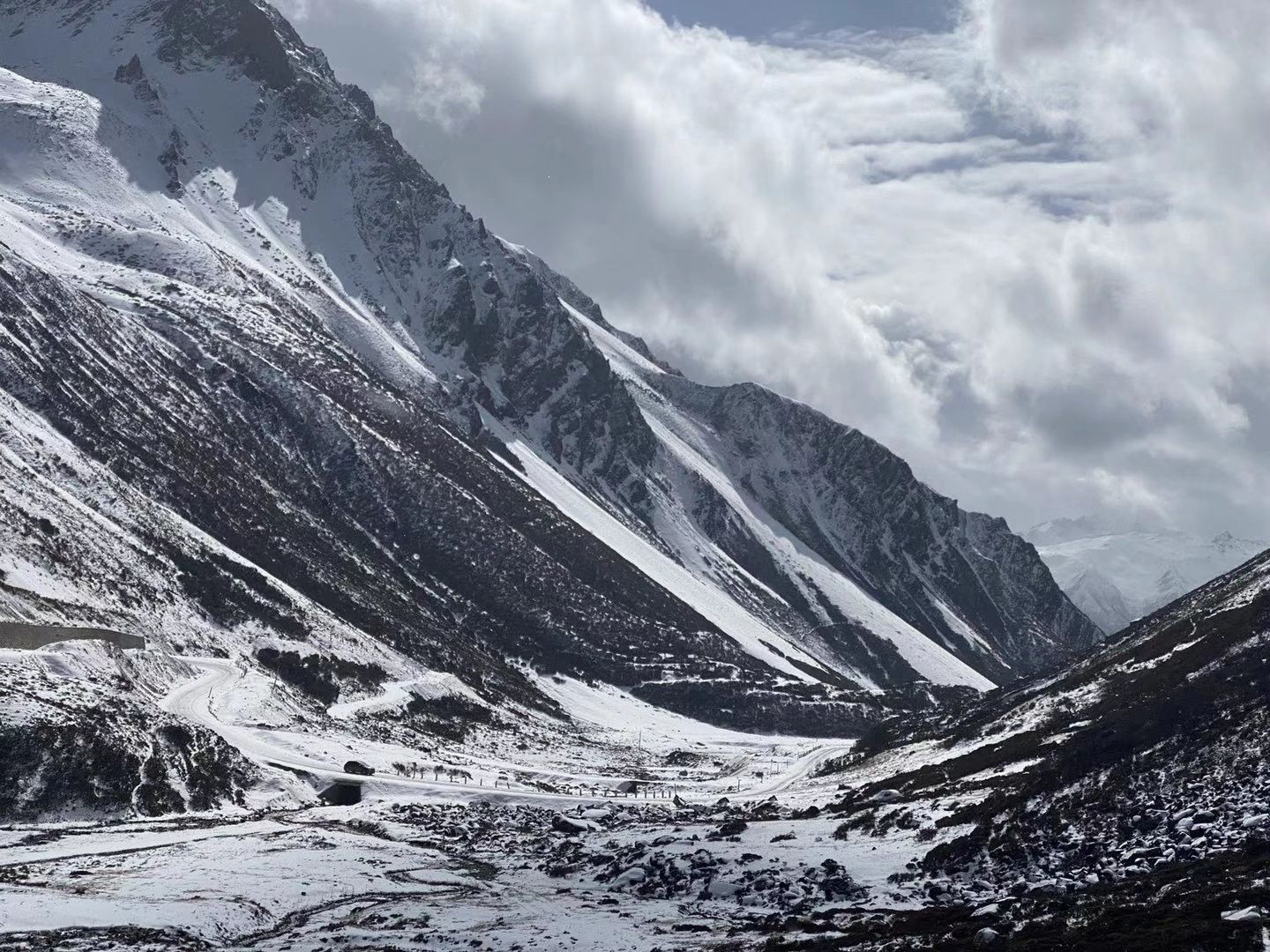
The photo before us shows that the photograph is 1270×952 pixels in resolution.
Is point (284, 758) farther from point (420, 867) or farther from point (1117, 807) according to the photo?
point (1117, 807)

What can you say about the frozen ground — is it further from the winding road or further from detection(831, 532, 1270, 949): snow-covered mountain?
detection(831, 532, 1270, 949): snow-covered mountain

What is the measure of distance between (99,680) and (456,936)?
46.7 metres

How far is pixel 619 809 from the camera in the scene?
8912cm


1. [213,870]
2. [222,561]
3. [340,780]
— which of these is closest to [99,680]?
[340,780]

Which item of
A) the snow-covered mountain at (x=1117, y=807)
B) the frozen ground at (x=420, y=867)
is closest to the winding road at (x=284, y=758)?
the frozen ground at (x=420, y=867)

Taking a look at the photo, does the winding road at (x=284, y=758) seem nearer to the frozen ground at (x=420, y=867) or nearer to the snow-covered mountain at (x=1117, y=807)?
the frozen ground at (x=420, y=867)

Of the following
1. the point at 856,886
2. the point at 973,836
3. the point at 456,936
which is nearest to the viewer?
the point at 456,936

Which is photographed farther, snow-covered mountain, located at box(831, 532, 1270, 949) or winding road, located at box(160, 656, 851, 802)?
winding road, located at box(160, 656, 851, 802)

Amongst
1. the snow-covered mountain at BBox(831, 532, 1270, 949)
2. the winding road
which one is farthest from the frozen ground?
the snow-covered mountain at BBox(831, 532, 1270, 949)

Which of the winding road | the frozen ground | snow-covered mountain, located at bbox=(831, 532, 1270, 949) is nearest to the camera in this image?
snow-covered mountain, located at bbox=(831, 532, 1270, 949)

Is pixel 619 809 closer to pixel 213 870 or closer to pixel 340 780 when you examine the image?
pixel 340 780

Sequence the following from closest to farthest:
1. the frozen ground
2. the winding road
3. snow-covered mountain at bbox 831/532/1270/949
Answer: snow-covered mountain at bbox 831/532/1270/949, the frozen ground, the winding road

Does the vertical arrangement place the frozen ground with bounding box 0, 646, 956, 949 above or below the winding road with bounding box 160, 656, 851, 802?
above

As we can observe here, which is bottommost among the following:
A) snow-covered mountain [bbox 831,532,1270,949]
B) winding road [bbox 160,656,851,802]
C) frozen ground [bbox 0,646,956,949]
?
winding road [bbox 160,656,851,802]
